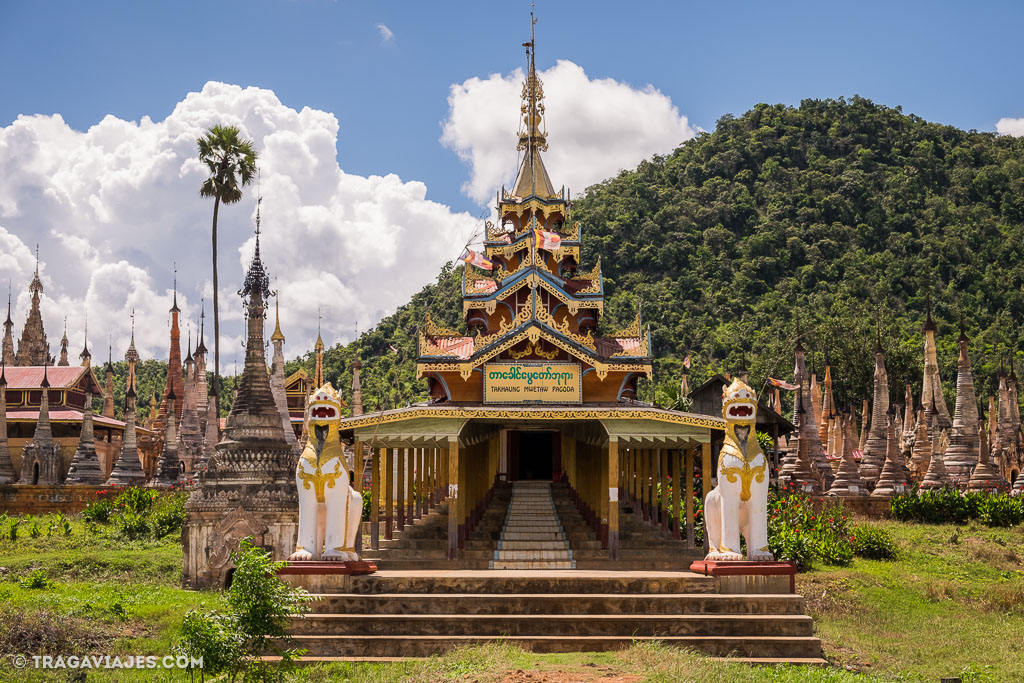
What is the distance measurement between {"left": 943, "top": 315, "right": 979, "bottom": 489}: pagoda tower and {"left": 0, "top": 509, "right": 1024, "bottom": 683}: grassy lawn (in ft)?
14.6

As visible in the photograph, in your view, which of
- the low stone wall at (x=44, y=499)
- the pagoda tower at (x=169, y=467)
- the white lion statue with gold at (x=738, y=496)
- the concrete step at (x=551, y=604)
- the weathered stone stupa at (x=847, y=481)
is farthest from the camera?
the pagoda tower at (x=169, y=467)

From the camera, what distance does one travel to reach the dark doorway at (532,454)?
1104 inches

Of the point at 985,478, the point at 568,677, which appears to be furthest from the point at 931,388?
the point at 568,677

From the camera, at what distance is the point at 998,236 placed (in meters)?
69.6

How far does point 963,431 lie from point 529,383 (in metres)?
18.1

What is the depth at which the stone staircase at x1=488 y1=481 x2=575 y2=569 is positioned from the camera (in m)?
20.2

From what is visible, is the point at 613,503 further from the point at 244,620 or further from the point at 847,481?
the point at 847,481

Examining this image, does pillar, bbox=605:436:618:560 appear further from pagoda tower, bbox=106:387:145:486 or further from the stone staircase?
pagoda tower, bbox=106:387:145:486

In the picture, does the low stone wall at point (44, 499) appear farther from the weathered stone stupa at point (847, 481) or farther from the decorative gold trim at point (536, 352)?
the weathered stone stupa at point (847, 481)

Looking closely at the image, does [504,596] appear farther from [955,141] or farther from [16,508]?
[955,141]

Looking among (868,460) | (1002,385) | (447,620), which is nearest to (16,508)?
(447,620)

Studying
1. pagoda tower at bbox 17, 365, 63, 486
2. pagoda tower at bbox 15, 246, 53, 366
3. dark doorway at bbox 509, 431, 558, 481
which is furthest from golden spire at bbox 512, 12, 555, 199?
pagoda tower at bbox 15, 246, 53, 366

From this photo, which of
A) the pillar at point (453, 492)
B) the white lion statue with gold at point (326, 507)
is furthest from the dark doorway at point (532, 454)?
the white lion statue with gold at point (326, 507)

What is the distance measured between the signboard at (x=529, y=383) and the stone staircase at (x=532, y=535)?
3.14m
